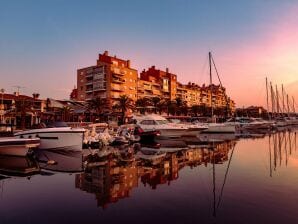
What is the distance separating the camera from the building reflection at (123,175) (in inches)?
399

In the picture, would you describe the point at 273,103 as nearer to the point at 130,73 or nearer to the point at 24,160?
the point at 130,73

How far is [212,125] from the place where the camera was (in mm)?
49438

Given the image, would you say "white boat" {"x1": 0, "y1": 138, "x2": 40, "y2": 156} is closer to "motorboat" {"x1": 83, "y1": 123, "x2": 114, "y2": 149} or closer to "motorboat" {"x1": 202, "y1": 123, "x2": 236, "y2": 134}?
"motorboat" {"x1": 83, "y1": 123, "x2": 114, "y2": 149}

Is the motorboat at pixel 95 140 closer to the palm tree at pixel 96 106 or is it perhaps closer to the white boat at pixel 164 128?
the white boat at pixel 164 128

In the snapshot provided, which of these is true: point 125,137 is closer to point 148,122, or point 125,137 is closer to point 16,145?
point 148,122

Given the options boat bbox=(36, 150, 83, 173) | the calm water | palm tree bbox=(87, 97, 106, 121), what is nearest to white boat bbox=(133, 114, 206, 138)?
boat bbox=(36, 150, 83, 173)

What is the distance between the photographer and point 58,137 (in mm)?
21156

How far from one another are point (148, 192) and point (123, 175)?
3022 millimetres

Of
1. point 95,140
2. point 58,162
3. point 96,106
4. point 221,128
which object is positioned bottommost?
point 58,162

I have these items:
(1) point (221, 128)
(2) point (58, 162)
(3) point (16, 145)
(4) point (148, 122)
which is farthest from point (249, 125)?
(3) point (16, 145)

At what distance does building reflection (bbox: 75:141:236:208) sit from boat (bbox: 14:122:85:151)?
4.81 meters

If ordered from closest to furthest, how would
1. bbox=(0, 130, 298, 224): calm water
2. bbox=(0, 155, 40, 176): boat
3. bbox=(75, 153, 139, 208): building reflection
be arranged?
bbox=(0, 130, 298, 224): calm water
bbox=(75, 153, 139, 208): building reflection
bbox=(0, 155, 40, 176): boat

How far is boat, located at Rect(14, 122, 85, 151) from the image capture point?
21.1 metres

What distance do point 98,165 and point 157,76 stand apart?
88812 mm
